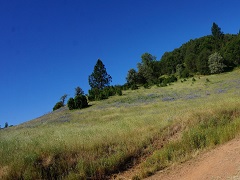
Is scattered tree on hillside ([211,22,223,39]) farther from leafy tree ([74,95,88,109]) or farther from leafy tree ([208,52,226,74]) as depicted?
leafy tree ([74,95,88,109])

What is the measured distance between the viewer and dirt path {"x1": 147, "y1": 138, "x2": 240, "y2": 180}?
568cm

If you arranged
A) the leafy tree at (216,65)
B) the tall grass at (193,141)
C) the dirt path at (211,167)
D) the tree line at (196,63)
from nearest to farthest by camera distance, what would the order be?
the dirt path at (211,167), the tall grass at (193,141), the leafy tree at (216,65), the tree line at (196,63)

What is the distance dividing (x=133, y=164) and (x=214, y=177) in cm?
296

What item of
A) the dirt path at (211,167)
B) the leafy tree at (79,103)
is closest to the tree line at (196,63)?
the leafy tree at (79,103)

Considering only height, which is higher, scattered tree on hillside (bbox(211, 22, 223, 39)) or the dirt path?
scattered tree on hillside (bbox(211, 22, 223, 39))

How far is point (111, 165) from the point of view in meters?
7.45

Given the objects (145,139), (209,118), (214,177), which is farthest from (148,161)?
(209,118)

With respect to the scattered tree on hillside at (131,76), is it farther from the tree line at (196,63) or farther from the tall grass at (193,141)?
the tall grass at (193,141)

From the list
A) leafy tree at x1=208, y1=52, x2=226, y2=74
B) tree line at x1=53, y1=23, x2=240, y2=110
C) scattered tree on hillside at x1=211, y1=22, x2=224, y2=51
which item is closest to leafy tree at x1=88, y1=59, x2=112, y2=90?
tree line at x1=53, y1=23, x2=240, y2=110

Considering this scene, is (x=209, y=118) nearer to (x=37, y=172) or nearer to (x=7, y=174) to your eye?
(x=37, y=172)

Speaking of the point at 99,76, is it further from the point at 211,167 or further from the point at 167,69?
the point at 211,167

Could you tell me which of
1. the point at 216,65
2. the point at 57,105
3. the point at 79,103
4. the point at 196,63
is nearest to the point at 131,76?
the point at 196,63

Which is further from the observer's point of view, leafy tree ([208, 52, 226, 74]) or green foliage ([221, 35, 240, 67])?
green foliage ([221, 35, 240, 67])

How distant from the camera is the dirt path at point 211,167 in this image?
5.68 meters
